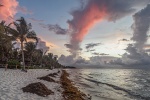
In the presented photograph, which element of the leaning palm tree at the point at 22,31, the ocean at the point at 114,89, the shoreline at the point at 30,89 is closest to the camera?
the shoreline at the point at 30,89

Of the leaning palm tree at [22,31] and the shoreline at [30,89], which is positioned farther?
the leaning palm tree at [22,31]

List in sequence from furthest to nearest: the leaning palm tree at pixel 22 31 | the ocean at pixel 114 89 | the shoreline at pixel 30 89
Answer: the leaning palm tree at pixel 22 31 → the ocean at pixel 114 89 → the shoreline at pixel 30 89

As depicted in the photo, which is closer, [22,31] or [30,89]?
[30,89]

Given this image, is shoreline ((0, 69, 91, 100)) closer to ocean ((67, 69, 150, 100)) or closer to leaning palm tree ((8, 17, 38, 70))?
ocean ((67, 69, 150, 100))

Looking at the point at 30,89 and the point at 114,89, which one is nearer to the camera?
the point at 30,89

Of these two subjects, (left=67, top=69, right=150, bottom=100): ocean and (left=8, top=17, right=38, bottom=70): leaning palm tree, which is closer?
(left=67, top=69, right=150, bottom=100): ocean

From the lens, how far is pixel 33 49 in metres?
92.6

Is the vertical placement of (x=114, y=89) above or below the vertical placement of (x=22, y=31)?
below

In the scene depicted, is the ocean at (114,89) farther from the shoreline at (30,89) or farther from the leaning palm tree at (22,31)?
the leaning palm tree at (22,31)

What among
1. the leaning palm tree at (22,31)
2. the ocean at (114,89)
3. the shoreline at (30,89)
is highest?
the leaning palm tree at (22,31)

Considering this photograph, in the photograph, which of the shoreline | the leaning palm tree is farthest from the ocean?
the leaning palm tree

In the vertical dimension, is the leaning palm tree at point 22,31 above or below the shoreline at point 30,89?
above

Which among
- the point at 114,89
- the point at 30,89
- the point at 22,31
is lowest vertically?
the point at 114,89

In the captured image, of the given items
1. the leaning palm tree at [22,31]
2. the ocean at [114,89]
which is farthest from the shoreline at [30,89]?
the leaning palm tree at [22,31]
